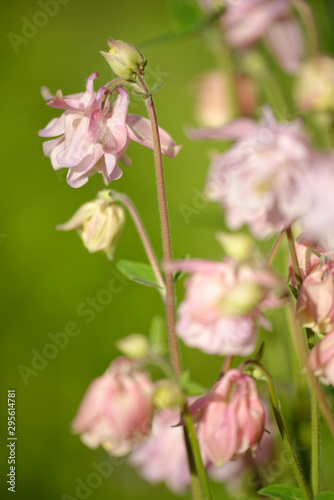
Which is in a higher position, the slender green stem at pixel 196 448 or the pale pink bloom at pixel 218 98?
the pale pink bloom at pixel 218 98

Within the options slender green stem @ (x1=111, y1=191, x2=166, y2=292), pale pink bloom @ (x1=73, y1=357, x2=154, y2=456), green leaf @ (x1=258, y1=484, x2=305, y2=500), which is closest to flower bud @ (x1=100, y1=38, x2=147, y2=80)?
slender green stem @ (x1=111, y1=191, x2=166, y2=292)

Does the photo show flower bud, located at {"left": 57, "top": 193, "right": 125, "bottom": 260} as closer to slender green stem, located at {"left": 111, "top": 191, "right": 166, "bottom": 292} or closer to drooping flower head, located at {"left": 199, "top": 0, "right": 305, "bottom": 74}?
slender green stem, located at {"left": 111, "top": 191, "right": 166, "bottom": 292}

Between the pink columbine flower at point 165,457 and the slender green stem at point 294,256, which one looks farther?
the pink columbine flower at point 165,457

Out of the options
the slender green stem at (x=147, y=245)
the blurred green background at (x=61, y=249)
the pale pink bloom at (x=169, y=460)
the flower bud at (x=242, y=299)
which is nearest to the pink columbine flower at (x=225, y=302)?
the flower bud at (x=242, y=299)

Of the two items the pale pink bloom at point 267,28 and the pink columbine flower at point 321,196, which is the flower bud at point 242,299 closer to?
the pink columbine flower at point 321,196

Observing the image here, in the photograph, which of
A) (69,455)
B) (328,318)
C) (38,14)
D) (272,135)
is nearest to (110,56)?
(272,135)

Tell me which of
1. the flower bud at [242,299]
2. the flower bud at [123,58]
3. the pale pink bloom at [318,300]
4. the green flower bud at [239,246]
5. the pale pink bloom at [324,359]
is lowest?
the pale pink bloom at [324,359]

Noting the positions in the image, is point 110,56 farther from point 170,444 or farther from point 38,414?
point 38,414
